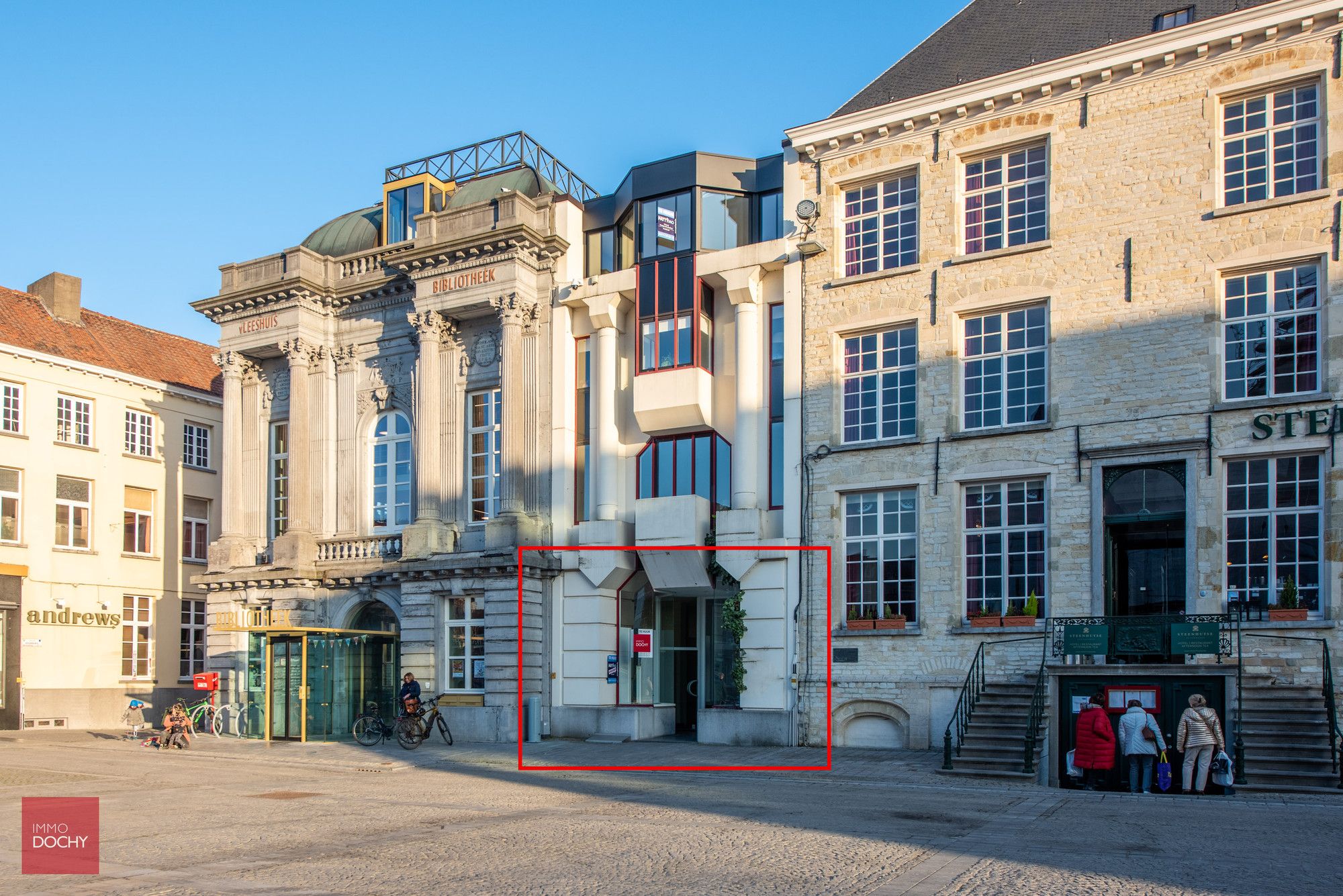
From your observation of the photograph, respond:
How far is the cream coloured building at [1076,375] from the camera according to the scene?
1961 cm

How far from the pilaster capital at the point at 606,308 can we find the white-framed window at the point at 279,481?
9.53 meters

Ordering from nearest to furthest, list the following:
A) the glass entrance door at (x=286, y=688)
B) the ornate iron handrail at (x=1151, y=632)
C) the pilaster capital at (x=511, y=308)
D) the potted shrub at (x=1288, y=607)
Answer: the ornate iron handrail at (x=1151, y=632), the potted shrub at (x=1288, y=607), the glass entrance door at (x=286, y=688), the pilaster capital at (x=511, y=308)

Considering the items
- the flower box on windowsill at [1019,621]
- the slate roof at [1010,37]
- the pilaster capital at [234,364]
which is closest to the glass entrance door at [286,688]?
the pilaster capital at [234,364]

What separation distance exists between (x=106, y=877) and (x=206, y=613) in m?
22.8

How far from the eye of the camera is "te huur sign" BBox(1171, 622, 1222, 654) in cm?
1864

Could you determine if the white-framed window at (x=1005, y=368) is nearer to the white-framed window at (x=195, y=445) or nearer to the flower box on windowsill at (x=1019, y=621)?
the flower box on windowsill at (x=1019, y=621)

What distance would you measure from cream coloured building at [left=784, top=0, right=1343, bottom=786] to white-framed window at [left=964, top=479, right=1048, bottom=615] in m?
0.05

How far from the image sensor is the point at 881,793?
54.3 ft

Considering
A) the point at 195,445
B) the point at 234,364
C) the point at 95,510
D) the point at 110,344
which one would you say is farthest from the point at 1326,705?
the point at 110,344

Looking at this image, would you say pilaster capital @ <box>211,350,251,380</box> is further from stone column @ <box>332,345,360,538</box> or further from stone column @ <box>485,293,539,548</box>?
stone column @ <box>485,293,539,548</box>

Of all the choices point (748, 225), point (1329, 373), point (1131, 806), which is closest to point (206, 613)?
point (748, 225)

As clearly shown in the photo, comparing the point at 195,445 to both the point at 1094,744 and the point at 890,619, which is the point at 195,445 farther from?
the point at 1094,744

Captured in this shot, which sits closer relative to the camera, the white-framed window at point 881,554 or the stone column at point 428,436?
the white-framed window at point 881,554

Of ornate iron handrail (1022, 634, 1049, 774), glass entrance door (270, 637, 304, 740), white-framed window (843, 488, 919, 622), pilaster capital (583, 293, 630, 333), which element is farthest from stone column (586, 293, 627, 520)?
ornate iron handrail (1022, 634, 1049, 774)
